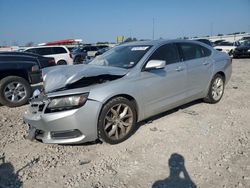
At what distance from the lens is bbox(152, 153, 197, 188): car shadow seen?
2.71m

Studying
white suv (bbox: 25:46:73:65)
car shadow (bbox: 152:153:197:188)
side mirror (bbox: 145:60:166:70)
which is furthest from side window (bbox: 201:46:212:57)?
white suv (bbox: 25:46:73:65)

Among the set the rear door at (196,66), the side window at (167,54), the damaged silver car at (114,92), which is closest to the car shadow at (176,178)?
the damaged silver car at (114,92)

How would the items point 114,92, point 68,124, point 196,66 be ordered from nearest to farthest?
point 68,124, point 114,92, point 196,66

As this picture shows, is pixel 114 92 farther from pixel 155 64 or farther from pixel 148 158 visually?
pixel 148 158

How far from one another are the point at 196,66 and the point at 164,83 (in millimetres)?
1103

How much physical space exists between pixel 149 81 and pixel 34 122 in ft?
6.25

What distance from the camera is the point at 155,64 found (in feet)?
12.8

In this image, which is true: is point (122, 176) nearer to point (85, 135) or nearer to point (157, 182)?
point (157, 182)

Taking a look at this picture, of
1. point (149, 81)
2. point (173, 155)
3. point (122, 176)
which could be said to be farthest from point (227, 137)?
point (122, 176)

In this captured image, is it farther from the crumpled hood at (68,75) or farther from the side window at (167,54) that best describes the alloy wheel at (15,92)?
the side window at (167,54)

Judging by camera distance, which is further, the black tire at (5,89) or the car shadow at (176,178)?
the black tire at (5,89)

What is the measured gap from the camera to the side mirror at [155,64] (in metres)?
3.88

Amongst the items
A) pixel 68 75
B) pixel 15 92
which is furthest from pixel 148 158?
pixel 15 92

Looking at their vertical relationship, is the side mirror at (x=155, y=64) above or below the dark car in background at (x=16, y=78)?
above
